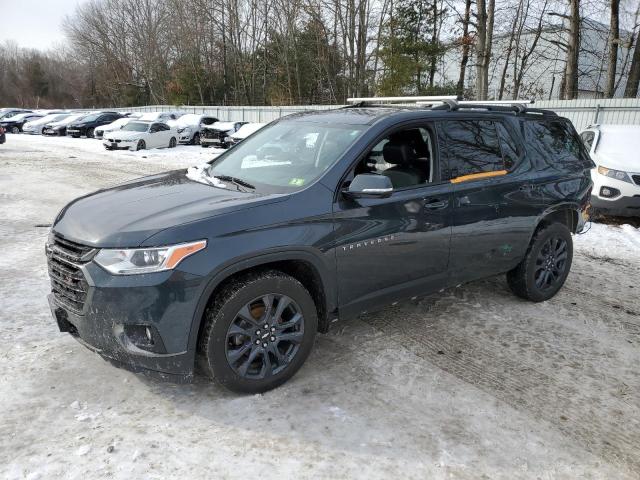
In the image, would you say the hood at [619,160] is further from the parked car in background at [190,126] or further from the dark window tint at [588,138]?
the parked car in background at [190,126]

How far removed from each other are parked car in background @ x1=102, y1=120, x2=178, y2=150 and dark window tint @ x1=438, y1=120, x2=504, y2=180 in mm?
18154

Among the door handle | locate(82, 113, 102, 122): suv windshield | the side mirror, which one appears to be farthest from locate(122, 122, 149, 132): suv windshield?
the side mirror

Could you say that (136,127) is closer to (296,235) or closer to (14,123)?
(14,123)

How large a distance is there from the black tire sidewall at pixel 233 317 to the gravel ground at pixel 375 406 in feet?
0.36

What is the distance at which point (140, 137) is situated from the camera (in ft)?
66.2

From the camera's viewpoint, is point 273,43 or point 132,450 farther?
point 273,43

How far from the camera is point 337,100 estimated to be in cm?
3562

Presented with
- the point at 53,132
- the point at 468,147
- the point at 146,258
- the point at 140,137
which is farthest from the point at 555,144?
the point at 53,132

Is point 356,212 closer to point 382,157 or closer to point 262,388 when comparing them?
point 382,157

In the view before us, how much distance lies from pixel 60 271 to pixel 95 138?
87.2 feet

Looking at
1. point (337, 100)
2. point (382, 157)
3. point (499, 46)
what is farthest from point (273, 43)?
point (382, 157)

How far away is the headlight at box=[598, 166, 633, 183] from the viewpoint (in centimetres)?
860

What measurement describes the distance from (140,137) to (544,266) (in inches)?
723

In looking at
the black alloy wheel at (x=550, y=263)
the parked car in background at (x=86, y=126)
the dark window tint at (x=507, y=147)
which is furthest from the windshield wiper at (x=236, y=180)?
the parked car in background at (x=86, y=126)
